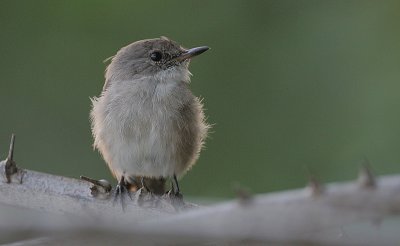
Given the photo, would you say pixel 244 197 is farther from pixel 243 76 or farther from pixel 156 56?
→ pixel 243 76

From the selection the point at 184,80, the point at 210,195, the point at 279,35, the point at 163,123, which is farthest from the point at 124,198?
the point at 279,35

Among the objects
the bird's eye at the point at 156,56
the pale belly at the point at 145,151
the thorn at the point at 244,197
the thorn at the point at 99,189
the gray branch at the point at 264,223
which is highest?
the bird's eye at the point at 156,56

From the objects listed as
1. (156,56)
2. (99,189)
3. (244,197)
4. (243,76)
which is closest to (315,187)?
(244,197)

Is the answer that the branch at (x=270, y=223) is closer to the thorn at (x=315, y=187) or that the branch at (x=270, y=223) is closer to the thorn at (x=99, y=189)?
the thorn at (x=315, y=187)

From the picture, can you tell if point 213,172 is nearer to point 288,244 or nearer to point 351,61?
point 351,61

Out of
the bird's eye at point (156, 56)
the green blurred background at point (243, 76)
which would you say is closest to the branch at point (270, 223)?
the bird's eye at point (156, 56)

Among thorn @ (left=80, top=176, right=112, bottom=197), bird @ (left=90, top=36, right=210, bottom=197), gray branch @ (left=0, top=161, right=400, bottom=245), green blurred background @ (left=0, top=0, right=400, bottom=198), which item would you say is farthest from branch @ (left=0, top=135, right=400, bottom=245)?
green blurred background @ (left=0, top=0, right=400, bottom=198)

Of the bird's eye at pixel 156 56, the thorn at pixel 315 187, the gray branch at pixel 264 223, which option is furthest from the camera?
the bird's eye at pixel 156 56
